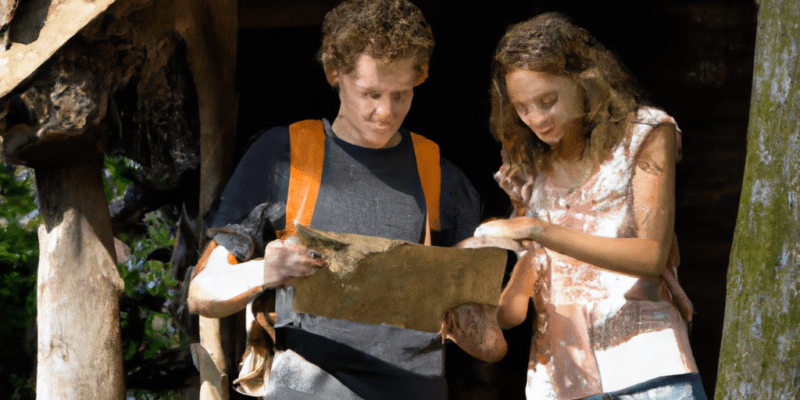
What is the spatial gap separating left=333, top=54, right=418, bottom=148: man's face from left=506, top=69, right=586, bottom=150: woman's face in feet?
A: 1.12

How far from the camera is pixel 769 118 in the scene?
2.40 metres

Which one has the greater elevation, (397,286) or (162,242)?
(397,286)

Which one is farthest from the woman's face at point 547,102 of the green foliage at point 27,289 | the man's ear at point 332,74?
the green foliage at point 27,289

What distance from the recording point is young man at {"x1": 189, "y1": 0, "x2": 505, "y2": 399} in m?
2.65

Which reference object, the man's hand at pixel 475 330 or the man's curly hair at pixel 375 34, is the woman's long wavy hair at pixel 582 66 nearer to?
the man's curly hair at pixel 375 34

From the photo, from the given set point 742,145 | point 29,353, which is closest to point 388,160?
point 742,145

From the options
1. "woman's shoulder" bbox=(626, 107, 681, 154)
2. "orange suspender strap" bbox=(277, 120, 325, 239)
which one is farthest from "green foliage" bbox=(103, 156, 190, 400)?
"woman's shoulder" bbox=(626, 107, 681, 154)

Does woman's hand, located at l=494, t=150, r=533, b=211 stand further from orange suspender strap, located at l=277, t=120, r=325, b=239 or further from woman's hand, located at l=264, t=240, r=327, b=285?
woman's hand, located at l=264, t=240, r=327, b=285

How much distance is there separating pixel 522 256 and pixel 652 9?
6.06ft

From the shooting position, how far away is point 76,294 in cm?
303

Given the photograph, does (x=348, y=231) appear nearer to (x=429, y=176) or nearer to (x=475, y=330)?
(x=429, y=176)

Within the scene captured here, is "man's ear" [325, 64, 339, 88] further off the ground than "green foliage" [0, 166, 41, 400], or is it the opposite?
"man's ear" [325, 64, 339, 88]

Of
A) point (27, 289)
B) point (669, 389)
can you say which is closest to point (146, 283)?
point (27, 289)

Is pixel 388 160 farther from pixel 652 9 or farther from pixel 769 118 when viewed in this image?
pixel 652 9
